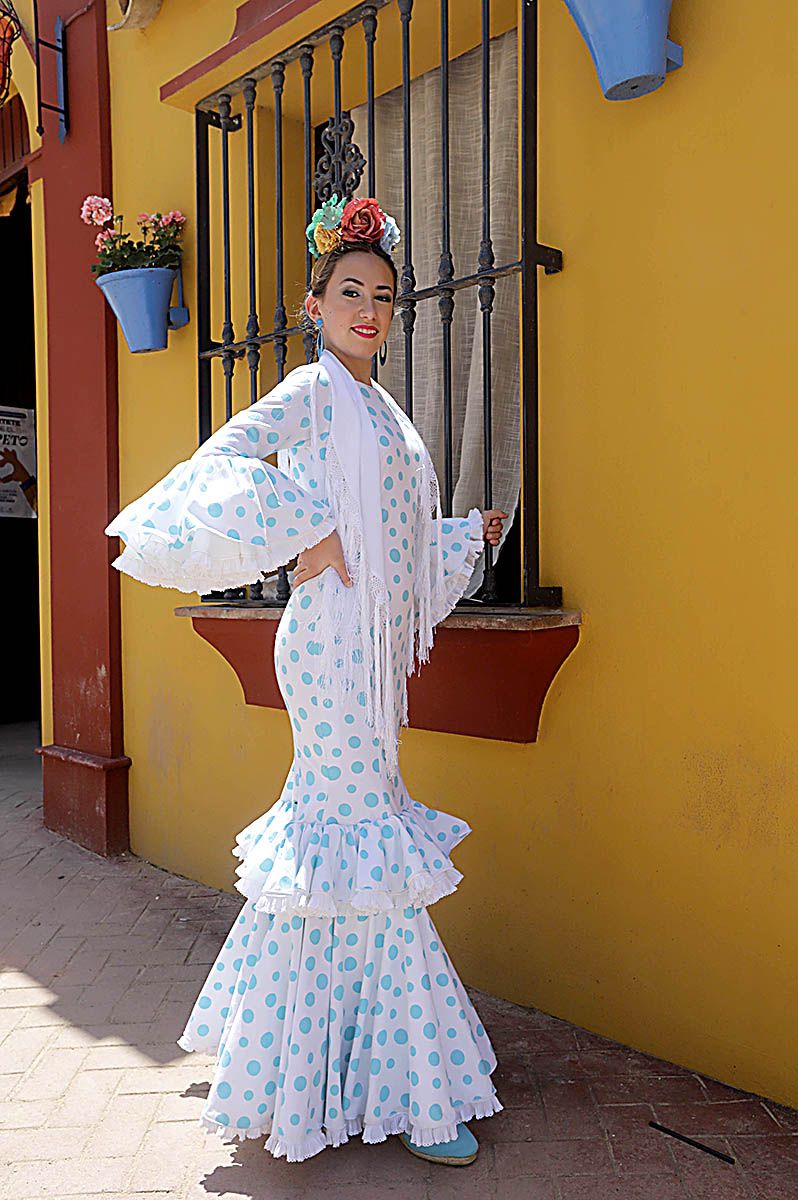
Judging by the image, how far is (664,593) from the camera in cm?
251

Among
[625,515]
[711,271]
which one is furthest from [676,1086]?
[711,271]

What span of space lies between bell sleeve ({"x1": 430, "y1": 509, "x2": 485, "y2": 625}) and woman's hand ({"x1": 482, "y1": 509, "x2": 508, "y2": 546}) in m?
0.02

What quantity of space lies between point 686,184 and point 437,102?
1.23 meters

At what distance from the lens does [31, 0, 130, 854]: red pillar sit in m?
4.39

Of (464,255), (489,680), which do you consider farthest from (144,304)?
(489,680)

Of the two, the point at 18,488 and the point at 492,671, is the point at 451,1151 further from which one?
the point at 18,488

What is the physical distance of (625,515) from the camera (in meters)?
2.58

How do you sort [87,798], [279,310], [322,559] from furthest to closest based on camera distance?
[87,798] → [279,310] → [322,559]

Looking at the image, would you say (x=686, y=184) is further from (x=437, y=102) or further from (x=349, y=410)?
(x=437, y=102)

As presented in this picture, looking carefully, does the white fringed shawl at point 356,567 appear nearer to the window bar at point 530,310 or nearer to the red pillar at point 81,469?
the window bar at point 530,310

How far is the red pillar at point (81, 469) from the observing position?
14.4ft

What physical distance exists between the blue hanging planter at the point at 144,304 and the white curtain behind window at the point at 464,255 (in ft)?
2.89

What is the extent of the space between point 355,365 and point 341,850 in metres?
1.03

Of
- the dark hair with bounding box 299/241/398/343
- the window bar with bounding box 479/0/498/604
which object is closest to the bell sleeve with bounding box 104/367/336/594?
the dark hair with bounding box 299/241/398/343
